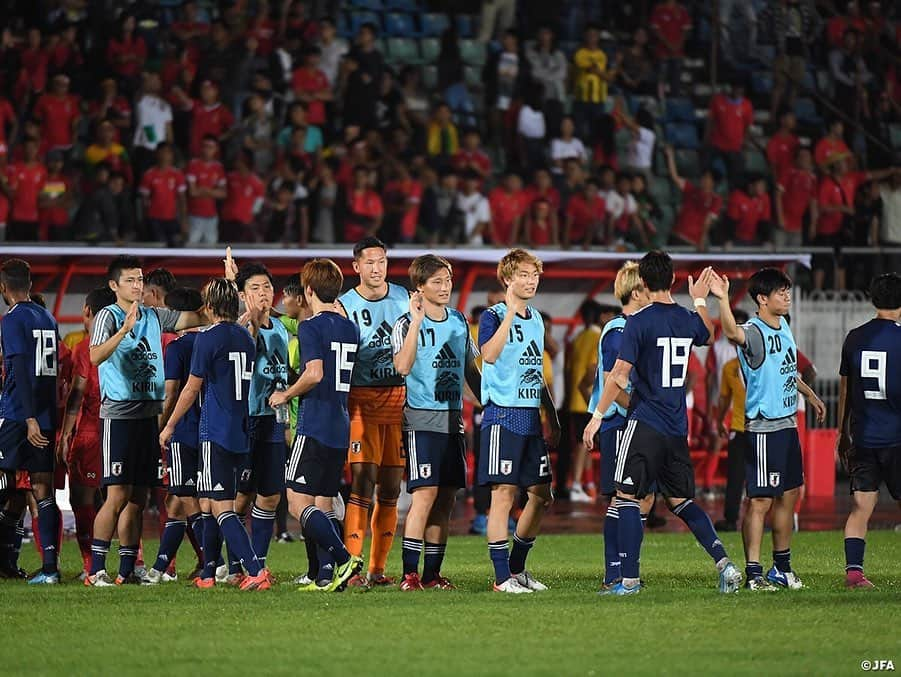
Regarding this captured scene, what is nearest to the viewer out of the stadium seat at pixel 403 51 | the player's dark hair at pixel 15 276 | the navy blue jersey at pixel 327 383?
the navy blue jersey at pixel 327 383

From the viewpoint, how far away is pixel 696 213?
76.6 feet

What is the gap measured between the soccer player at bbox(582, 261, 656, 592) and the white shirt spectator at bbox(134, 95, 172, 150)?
1145 cm

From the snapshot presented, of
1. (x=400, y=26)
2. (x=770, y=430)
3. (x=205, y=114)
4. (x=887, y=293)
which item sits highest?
(x=400, y=26)

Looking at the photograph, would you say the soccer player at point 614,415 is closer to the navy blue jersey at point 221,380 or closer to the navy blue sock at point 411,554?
the navy blue sock at point 411,554

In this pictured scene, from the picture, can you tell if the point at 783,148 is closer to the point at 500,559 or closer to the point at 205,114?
the point at 205,114

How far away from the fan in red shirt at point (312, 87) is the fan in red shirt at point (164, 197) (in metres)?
3.11

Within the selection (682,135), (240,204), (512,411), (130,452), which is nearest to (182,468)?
(130,452)

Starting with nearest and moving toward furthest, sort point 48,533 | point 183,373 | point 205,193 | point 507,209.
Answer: point 183,373 → point 48,533 → point 205,193 → point 507,209

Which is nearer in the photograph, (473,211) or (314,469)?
(314,469)

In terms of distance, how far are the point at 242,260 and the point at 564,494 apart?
17.1 feet

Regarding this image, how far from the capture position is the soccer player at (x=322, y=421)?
10.1 m

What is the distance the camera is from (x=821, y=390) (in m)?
21.7

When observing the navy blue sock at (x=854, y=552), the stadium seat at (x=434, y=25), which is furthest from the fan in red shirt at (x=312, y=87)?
the navy blue sock at (x=854, y=552)

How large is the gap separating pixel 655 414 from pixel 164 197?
11.5m
